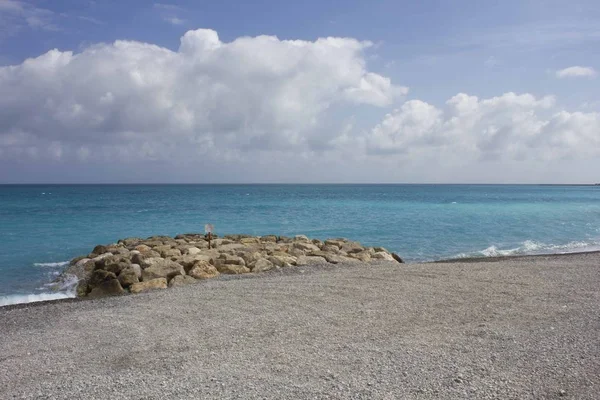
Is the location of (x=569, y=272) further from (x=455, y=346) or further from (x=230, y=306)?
(x=230, y=306)

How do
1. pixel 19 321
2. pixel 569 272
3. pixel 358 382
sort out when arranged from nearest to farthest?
pixel 358 382 → pixel 19 321 → pixel 569 272

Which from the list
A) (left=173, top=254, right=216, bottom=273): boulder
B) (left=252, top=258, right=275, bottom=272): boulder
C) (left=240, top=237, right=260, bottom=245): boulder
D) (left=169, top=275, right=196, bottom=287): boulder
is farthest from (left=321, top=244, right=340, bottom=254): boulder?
(left=169, top=275, right=196, bottom=287): boulder

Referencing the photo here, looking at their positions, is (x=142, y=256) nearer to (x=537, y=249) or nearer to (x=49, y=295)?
(x=49, y=295)

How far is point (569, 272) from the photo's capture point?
12094 millimetres

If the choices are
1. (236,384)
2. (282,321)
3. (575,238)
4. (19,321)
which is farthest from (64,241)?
(575,238)

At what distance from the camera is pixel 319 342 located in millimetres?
6793

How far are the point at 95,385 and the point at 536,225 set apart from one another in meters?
34.5

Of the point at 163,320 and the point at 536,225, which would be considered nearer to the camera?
the point at 163,320

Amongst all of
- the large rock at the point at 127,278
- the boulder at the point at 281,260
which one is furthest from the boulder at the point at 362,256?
the large rock at the point at 127,278

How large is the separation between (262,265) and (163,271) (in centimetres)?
272

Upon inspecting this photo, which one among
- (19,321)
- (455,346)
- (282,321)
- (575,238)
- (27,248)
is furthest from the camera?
(575,238)

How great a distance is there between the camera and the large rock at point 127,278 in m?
12.4

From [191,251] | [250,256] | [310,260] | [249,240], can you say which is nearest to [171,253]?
[191,251]

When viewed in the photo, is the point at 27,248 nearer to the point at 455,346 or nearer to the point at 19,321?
the point at 19,321
